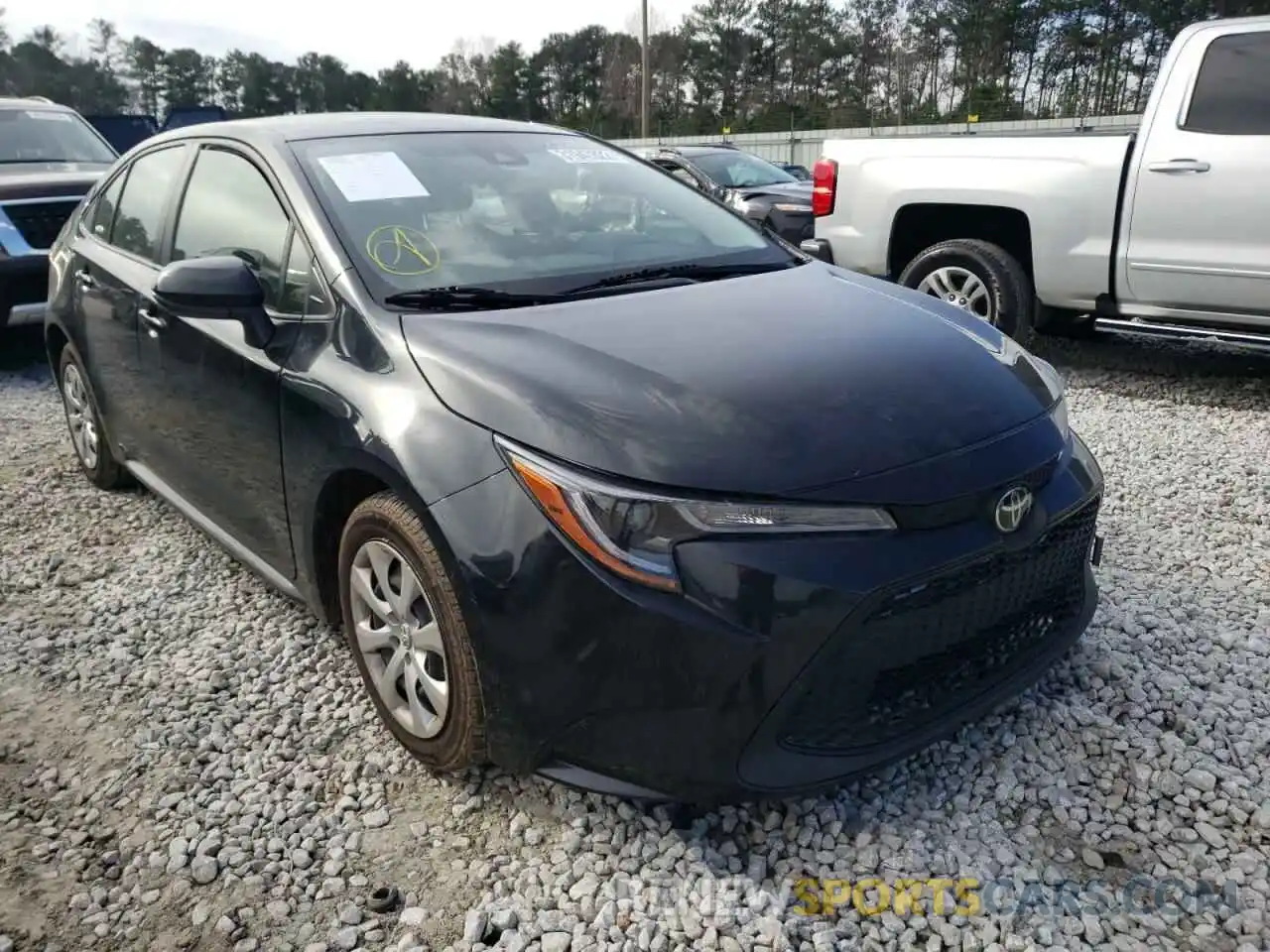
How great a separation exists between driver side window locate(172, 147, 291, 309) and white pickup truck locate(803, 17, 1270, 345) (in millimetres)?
4323

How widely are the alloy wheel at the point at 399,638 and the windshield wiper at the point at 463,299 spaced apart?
601 millimetres

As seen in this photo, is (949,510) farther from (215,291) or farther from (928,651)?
(215,291)

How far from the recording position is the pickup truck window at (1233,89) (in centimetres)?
511

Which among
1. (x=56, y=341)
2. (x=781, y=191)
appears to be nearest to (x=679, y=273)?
(x=56, y=341)

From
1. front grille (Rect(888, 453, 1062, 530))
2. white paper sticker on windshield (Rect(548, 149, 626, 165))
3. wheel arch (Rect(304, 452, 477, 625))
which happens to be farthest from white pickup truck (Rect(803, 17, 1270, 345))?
wheel arch (Rect(304, 452, 477, 625))

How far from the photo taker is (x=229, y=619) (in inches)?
128

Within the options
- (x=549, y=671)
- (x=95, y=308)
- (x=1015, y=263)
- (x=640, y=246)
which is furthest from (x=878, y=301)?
(x=1015, y=263)

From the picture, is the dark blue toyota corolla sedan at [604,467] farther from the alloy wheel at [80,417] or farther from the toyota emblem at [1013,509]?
the alloy wheel at [80,417]

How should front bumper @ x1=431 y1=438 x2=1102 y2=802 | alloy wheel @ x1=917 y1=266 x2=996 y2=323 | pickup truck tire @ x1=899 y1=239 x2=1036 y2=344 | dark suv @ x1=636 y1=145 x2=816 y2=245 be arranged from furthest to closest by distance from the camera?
dark suv @ x1=636 y1=145 x2=816 y2=245 → alloy wheel @ x1=917 y1=266 x2=996 y2=323 → pickup truck tire @ x1=899 y1=239 x2=1036 y2=344 → front bumper @ x1=431 y1=438 x2=1102 y2=802

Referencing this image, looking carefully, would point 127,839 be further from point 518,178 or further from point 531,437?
point 518,178

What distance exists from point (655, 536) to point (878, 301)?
1261 mm

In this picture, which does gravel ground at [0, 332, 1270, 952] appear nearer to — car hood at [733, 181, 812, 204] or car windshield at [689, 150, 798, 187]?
car hood at [733, 181, 812, 204]

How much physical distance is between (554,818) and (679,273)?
154 centimetres

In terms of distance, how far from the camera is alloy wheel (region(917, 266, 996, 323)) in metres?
5.99
